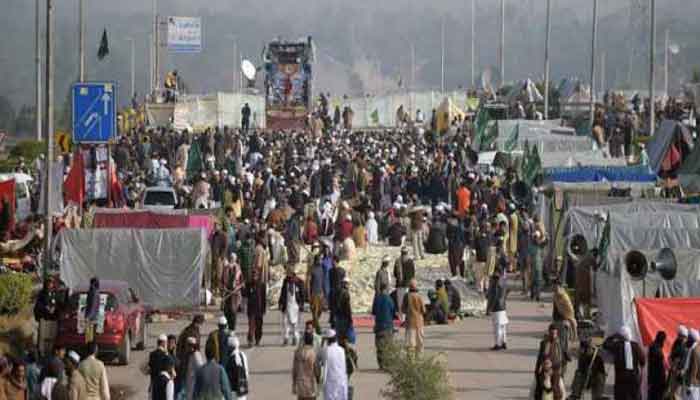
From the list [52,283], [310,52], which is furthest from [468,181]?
[310,52]

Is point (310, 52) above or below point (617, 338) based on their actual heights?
above

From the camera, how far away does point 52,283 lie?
27.0 meters

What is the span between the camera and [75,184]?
36594 mm

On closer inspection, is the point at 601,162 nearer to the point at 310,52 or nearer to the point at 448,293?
the point at 448,293

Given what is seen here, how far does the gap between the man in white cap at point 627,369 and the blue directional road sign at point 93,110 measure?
48.8 ft

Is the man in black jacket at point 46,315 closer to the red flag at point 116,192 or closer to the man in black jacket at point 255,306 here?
the man in black jacket at point 255,306

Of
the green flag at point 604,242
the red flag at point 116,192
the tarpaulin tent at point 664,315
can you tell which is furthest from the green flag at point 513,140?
the tarpaulin tent at point 664,315

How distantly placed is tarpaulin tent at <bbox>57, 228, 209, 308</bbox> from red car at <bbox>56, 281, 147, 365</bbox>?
3.91 m

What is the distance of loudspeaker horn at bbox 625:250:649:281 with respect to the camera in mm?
25250

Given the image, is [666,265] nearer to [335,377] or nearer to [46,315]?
[335,377]

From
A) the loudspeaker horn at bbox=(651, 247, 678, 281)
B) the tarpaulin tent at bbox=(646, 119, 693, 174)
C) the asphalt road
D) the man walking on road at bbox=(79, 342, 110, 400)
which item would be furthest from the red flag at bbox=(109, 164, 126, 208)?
the man walking on road at bbox=(79, 342, 110, 400)

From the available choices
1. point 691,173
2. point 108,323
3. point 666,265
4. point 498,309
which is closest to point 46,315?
point 108,323

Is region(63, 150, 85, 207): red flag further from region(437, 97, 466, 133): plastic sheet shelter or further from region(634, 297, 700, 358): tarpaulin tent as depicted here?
region(437, 97, 466, 133): plastic sheet shelter

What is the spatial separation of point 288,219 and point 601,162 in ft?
26.5
